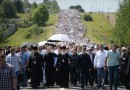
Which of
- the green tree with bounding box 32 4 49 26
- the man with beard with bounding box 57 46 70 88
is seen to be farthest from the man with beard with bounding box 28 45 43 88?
the green tree with bounding box 32 4 49 26

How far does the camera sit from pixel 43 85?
25.8m

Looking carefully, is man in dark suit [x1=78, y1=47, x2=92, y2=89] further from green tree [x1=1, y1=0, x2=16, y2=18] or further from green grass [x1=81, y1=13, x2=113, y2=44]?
green tree [x1=1, y1=0, x2=16, y2=18]

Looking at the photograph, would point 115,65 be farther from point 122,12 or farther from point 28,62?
point 122,12

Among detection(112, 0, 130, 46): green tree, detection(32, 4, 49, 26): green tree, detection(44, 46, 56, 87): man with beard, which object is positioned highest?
detection(32, 4, 49, 26): green tree

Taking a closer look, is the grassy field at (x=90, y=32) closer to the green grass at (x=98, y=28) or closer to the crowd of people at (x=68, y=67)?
the green grass at (x=98, y=28)

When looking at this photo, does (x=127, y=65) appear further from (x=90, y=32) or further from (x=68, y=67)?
(x=90, y=32)

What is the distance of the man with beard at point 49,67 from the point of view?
81.6 feet

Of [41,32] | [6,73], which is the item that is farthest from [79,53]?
[41,32]

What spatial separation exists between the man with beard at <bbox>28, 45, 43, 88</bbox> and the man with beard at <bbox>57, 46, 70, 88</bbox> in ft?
2.94

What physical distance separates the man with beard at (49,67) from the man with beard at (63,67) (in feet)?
1.48

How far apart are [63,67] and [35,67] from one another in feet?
4.33


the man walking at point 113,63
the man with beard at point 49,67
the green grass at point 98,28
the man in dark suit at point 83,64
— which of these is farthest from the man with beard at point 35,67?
the green grass at point 98,28

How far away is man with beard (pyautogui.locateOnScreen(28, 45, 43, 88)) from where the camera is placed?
24500 millimetres

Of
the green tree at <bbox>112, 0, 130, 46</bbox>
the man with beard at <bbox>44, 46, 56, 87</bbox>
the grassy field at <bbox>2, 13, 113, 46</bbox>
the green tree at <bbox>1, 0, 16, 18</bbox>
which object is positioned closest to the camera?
the man with beard at <bbox>44, 46, 56, 87</bbox>
